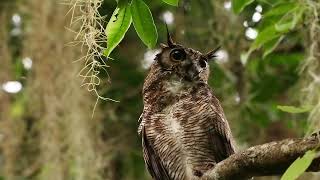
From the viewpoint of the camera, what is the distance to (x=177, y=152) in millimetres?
3973

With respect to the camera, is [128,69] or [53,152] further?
[128,69]

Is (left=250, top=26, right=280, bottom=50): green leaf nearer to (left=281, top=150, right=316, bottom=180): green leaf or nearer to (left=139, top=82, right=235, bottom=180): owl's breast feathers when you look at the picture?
(left=139, top=82, right=235, bottom=180): owl's breast feathers

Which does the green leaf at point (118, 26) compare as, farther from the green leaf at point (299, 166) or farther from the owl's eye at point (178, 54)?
the owl's eye at point (178, 54)

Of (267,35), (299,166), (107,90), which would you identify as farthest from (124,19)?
(107,90)

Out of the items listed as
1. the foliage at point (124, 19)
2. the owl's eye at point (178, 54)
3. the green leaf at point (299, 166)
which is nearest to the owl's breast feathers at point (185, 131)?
the owl's eye at point (178, 54)

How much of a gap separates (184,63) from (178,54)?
6 cm

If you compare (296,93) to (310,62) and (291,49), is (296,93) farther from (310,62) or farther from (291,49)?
(310,62)

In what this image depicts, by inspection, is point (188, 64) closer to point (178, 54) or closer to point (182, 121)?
point (178, 54)

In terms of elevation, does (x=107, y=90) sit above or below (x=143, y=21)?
above

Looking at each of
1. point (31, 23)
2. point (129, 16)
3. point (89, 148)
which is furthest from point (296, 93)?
point (129, 16)

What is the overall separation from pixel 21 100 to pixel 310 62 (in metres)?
2.68

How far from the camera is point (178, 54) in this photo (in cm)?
413

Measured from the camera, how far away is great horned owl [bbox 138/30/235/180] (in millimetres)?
3898

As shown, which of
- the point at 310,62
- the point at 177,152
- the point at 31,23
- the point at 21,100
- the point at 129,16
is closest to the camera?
the point at 129,16
